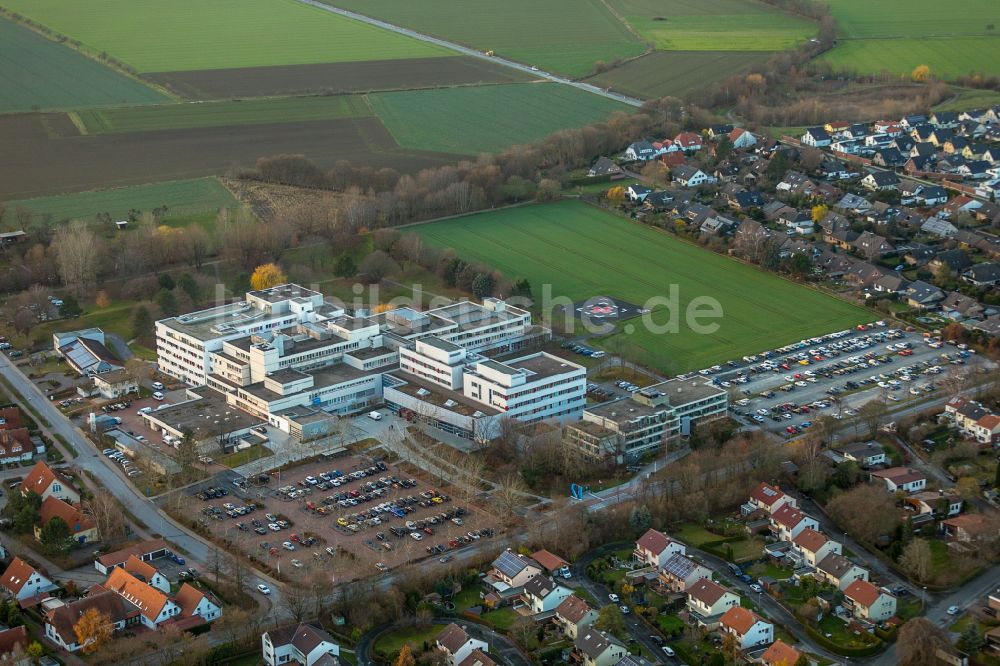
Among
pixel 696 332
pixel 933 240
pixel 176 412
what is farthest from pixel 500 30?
pixel 176 412

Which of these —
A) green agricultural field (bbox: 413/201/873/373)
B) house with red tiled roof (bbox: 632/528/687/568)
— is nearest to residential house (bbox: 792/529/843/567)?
house with red tiled roof (bbox: 632/528/687/568)

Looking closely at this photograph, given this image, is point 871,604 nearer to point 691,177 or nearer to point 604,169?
point 691,177


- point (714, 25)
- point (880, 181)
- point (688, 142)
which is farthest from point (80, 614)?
point (714, 25)

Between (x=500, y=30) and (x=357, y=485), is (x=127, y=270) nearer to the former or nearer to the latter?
(x=357, y=485)

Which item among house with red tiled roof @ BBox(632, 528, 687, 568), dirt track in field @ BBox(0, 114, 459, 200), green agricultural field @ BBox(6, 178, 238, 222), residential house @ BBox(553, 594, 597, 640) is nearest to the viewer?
residential house @ BBox(553, 594, 597, 640)

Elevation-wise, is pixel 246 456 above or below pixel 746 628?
below

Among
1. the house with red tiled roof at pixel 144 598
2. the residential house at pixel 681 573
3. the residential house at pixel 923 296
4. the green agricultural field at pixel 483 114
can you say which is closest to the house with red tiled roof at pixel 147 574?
the house with red tiled roof at pixel 144 598

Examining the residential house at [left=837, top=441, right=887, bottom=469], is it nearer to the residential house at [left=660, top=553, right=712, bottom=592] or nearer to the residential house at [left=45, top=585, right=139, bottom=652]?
the residential house at [left=660, top=553, right=712, bottom=592]
